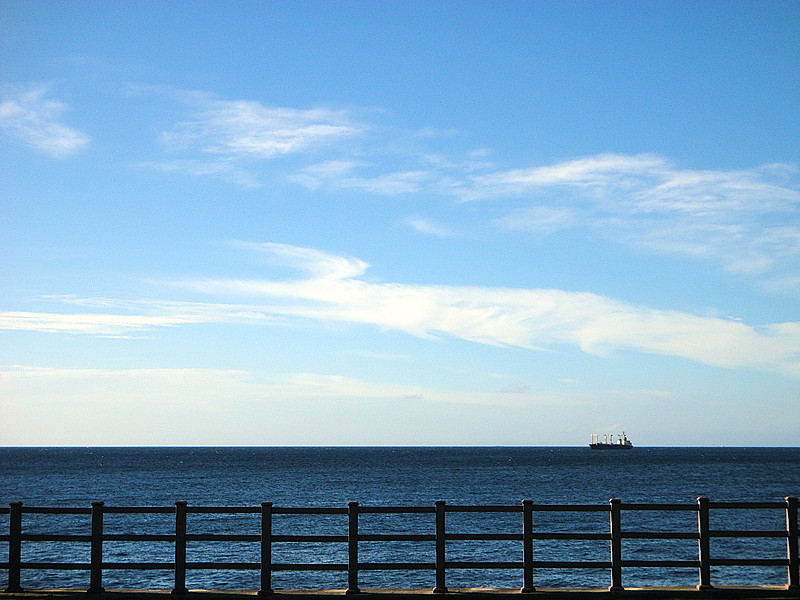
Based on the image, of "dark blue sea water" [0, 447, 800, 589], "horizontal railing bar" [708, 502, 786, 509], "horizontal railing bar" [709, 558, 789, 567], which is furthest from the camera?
"dark blue sea water" [0, 447, 800, 589]

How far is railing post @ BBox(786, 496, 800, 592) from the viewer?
14.3 m

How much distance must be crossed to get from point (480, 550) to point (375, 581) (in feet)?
21.6

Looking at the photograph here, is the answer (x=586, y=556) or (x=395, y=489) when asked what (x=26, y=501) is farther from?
(x=586, y=556)

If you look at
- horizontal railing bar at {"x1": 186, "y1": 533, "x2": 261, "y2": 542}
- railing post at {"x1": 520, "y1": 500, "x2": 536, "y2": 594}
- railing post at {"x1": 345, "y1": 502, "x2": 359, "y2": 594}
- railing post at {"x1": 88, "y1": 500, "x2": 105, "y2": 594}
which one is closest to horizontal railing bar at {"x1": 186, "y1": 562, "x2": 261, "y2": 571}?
horizontal railing bar at {"x1": 186, "y1": 533, "x2": 261, "y2": 542}

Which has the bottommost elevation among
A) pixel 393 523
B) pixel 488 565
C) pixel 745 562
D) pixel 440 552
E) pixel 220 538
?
pixel 393 523

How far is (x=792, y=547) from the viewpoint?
14539 mm

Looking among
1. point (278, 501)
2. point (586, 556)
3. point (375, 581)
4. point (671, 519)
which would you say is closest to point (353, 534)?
point (375, 581)

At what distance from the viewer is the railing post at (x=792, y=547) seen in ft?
46.8

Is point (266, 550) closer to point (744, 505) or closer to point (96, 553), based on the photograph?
point (96, 553)

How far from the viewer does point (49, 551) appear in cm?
3650

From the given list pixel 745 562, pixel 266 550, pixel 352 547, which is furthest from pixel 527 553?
→ pixel 266 550

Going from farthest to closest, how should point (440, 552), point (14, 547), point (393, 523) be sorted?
1. point (393, 523)
2. point (14, 547)
3. point (440, 552)

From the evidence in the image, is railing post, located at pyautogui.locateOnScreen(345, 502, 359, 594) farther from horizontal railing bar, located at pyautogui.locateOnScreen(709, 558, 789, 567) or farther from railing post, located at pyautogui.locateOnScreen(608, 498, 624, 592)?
horizontal railing bar, located at pyautogui.locateOnScreen(709, 558, 789, 567)

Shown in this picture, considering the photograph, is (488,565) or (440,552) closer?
(440,552)
